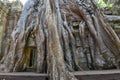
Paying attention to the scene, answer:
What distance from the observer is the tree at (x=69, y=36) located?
3.63 m

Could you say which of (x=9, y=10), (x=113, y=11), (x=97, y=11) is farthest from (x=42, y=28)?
(x=9, y=10)

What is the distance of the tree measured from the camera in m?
3.63

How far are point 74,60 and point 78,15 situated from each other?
4.64ft

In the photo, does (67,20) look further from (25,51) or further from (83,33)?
(25,51)

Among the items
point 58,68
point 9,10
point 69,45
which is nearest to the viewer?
point 58,68

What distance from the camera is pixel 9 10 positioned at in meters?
6.73

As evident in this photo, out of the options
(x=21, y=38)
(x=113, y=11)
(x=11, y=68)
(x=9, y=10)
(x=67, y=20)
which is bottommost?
(x=11, y=68)

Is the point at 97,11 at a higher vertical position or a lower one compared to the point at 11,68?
higher

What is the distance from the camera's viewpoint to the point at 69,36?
4043 mm

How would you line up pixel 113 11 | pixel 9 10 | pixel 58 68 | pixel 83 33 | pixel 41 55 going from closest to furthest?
pixel 58 68
pixel 41 55
pixel 83 33
pixel 113 11
pixel 9 10

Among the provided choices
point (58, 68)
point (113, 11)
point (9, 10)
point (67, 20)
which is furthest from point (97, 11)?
point (9, 10)

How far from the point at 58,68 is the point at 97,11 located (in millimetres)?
2272

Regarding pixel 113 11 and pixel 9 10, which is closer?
pixel 113 11

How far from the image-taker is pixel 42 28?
13.2 ft
